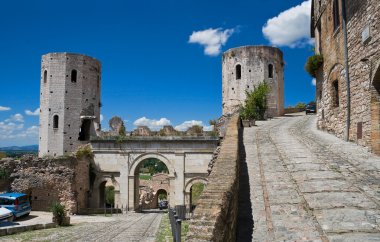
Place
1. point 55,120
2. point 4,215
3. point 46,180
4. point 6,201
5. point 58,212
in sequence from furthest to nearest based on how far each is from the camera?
point 55,120 → point 46,180 → point 6,201 → point 58,212 → point 4,215

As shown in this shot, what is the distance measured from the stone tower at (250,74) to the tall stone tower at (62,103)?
44.5 ft

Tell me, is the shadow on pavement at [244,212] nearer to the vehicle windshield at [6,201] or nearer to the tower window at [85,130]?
the vehicle windshield at [6,201]

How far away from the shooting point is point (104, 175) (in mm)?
24859

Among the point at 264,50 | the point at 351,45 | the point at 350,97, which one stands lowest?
the point at 350,97

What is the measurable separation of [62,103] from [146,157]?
10.4 m

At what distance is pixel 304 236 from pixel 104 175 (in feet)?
70.7

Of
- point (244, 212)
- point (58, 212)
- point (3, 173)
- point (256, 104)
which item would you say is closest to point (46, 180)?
point (3, 173)

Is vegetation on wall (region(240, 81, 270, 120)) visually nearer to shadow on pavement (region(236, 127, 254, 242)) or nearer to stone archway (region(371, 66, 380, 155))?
stone archway (region(371, 66, 380, 155))

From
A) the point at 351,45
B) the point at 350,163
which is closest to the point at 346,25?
the point at 351,45

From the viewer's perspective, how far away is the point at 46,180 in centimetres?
2039

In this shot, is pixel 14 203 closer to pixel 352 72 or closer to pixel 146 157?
pixel 146 157

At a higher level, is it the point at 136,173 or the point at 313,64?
the point at 313,64

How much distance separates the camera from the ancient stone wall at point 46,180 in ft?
65.2

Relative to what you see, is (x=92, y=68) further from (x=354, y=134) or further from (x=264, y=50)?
(x=354, y=134)
